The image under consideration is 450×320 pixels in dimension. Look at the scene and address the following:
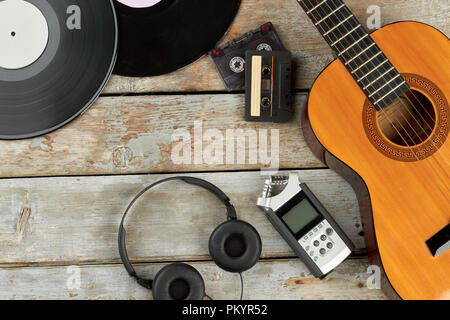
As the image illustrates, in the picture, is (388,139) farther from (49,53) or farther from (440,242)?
(49,53)

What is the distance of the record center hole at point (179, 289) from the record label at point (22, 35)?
0.59m

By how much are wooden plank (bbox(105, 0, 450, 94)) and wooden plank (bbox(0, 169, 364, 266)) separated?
22cm

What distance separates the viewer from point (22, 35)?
39.2 inches

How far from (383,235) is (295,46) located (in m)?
0.49

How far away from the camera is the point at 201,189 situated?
1.05 metres

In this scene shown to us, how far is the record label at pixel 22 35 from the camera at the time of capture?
0.99m

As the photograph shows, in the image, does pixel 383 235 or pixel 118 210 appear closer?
pixel 383 235

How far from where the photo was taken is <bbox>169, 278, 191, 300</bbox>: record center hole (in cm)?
91

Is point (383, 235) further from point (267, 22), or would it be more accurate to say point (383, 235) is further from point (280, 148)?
point (267, 22)

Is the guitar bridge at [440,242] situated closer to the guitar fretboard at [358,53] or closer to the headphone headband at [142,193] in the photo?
the guitar fretboard at [358,53]

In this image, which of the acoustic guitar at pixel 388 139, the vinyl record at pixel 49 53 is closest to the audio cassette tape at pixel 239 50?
the acoustic guitar at pixel 388 139

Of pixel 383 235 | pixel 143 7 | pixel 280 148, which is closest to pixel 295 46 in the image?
pixel 280 148

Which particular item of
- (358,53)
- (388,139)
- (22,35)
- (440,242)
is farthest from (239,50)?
(440,242)

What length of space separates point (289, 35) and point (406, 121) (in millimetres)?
342
